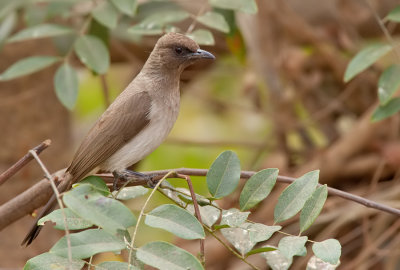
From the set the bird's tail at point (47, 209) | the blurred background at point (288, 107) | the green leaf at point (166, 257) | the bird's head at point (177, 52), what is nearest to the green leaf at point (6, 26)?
the blurred background at point (288, 107)

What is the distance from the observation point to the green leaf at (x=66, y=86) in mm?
3002

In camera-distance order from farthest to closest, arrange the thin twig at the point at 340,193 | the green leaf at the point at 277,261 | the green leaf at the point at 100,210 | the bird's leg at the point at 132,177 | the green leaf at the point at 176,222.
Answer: the bird's leg at the point at 132,177 < the thin twig at the point at 340,193 < the green leaf at the point at 277,261 < the green leaf at the point at 176,222 < the green leaf at the point at 100,210

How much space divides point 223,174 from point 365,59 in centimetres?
106

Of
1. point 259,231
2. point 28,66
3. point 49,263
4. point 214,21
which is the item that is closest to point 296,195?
point 259,231

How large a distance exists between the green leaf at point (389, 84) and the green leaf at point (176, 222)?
4.31ft

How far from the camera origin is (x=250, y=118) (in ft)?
19.5

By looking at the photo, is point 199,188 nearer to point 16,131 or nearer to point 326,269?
point 16,131

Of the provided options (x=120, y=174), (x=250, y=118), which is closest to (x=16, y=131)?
(x=120, y=174)

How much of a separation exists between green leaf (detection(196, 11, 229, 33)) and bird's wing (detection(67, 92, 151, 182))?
1.34 ft

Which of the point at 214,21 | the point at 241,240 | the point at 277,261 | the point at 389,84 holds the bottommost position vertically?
the point at 277,261

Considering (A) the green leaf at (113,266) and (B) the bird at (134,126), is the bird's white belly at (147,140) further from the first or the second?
(A) the green leaf at (113,266)

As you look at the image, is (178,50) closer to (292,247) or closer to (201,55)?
(201,55)

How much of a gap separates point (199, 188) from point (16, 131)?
1.46 metres

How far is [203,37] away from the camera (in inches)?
114
